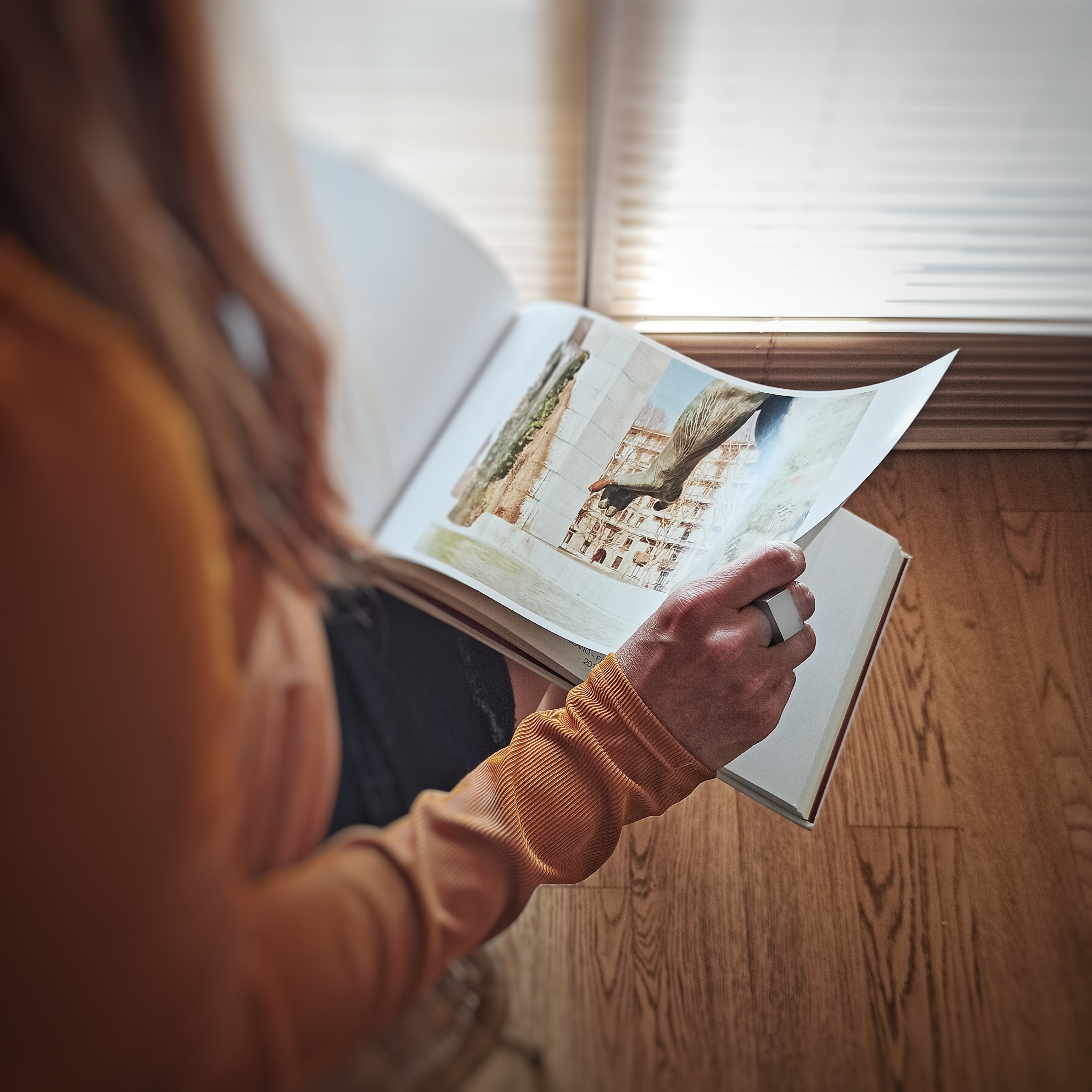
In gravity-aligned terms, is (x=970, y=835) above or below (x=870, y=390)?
below

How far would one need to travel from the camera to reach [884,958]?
763mm

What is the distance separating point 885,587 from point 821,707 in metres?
0.11

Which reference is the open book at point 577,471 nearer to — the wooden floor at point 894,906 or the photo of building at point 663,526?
the photo of building at point 663,526

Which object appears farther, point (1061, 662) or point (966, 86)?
point (1061, 662)

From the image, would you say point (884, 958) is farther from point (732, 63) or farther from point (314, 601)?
point (732, 63)

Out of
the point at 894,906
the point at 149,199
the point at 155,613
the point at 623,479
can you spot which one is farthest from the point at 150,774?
the point at 894,906

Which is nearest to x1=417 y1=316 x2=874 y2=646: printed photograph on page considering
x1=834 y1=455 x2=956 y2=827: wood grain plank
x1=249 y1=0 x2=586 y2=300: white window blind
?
x1=249 y1=0 x2=586 y2=300: white window blind

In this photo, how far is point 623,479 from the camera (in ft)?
2.12

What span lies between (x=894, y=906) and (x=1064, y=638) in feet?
1.13

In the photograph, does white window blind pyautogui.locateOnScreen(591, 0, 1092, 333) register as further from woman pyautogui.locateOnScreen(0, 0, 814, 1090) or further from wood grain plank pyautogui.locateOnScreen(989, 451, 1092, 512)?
woman pyautogui.locateOnScreen(0, 0, 814, 1090)

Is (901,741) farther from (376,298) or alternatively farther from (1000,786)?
(376,298)

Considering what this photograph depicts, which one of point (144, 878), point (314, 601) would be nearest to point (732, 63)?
point (314, 601)

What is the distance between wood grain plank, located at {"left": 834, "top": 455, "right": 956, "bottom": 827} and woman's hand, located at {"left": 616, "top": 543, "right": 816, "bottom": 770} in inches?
13.8

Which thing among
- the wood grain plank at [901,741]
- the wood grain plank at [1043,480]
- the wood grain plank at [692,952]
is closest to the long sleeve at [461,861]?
the wood grain plank at [692,952]
